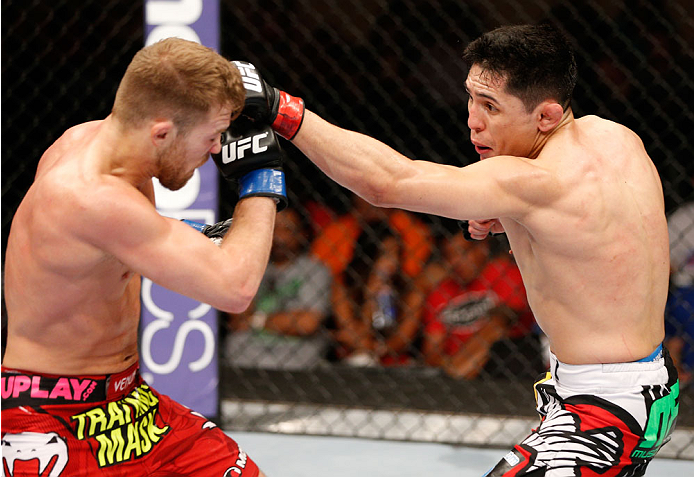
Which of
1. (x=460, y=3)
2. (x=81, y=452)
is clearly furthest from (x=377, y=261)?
(x=81, y=452)

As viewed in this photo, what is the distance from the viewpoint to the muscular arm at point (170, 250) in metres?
1.14

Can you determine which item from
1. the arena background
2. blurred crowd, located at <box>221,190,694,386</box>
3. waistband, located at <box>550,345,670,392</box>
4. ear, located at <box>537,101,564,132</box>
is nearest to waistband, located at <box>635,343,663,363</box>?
waistband, located at <box>550,345,670,392</box>

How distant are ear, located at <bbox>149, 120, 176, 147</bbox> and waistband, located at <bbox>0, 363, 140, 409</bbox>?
41cm

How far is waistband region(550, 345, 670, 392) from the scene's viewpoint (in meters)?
1.34

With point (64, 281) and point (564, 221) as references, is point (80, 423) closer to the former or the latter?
point (64, 281)

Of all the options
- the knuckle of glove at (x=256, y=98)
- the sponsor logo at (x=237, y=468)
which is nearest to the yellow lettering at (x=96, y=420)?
the sponsor logo at (x=237, y=468)

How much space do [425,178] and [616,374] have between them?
18.6 inches

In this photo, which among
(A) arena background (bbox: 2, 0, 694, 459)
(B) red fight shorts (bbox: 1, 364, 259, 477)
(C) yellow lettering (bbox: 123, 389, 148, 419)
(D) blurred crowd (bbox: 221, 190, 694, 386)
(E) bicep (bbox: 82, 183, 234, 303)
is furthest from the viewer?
(D) blurred crowd (bbox: 221, 190, 694, 386)

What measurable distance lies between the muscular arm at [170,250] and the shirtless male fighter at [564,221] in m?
0.27

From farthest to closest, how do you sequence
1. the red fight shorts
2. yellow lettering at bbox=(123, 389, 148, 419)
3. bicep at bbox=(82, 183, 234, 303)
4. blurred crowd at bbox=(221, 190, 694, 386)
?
blurred crowd at bbox=(221, 190, 694, 386) < yellow lettering at bbox=(123, 389, 148, 419) < the red fight shorts < bicep at bbox=(82, 183, 234, 303)

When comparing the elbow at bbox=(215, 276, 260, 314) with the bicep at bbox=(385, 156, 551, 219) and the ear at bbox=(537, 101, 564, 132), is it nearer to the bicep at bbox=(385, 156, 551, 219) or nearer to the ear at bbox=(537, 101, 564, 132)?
the bicep at bbox=(385, 156, 551, 219)

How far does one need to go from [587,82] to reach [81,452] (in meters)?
2.30

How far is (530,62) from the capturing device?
138 centimetres

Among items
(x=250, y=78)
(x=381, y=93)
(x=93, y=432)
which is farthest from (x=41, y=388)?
(x=381, y=93)
